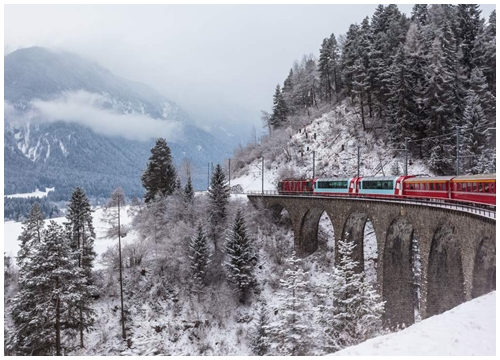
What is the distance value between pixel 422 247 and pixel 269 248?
82.4 feet

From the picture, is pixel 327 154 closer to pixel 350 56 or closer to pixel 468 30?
pixel 350 56

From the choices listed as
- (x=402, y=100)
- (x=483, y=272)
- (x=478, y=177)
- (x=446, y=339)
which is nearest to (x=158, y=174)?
(x=402, y=100)

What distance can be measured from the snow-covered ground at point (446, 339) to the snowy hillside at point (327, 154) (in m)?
39.5

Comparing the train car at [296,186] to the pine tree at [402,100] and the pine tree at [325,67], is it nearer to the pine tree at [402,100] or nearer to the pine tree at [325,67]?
the pine tree at [402,100]

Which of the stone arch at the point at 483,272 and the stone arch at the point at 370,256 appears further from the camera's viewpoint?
the stone arch at the point at 370,256

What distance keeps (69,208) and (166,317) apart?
17353mm

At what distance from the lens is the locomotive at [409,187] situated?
21.0m

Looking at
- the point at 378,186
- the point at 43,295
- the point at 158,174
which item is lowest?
the point at 43,295

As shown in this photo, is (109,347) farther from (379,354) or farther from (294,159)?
(294,159)

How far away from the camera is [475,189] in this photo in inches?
861

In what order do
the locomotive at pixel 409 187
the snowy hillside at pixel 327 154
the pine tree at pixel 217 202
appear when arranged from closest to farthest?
the locomotive at pixel 409 187
the pine tree at pixel 217 202
the snowy hillside at pixel 327 154

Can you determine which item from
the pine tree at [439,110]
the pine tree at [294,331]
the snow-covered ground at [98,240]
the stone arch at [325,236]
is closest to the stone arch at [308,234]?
the stone arch at [325,236]

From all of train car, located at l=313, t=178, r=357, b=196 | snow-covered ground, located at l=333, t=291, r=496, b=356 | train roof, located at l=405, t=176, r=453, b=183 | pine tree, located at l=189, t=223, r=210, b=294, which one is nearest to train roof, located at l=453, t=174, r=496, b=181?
train roof, located at l=405, t=176, r=453, b=183

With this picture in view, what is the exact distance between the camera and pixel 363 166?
57812mm
